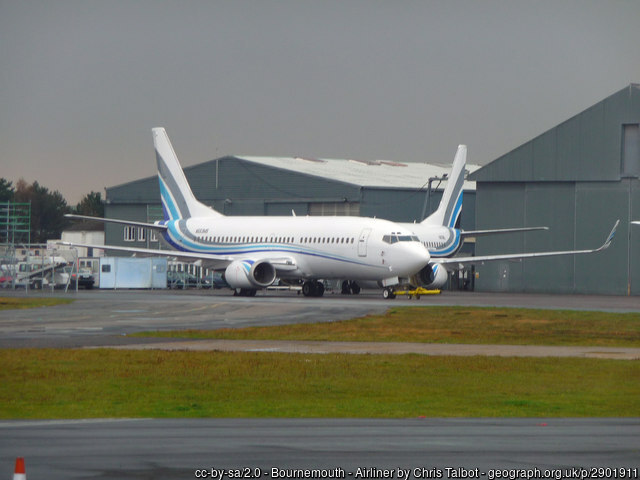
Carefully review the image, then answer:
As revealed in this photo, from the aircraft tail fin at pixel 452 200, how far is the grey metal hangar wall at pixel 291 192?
1018cm

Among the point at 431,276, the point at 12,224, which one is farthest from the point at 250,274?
the point at 12,224

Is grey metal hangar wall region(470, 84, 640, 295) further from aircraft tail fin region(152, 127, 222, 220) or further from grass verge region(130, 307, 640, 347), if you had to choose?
grass verge region(130, 307, 640, 347)

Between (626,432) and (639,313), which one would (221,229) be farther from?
(626,432)

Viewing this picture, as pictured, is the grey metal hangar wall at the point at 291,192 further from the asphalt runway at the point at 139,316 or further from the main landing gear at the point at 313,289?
the asphalt runway at the point at 139,316

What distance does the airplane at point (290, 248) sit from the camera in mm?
62812

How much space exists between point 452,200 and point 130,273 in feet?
81.2

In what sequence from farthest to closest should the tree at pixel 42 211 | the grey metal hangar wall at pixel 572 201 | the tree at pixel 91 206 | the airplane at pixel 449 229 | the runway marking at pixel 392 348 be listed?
the tree at pixel 91 206
the tree at pixel 42 211
the grey metal hangar wall at pixel 572 201
the airplane at pixel 449 229
the runway marking at pixel 392 348

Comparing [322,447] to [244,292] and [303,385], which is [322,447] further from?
[244,292]

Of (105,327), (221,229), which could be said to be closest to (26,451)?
(105,327)

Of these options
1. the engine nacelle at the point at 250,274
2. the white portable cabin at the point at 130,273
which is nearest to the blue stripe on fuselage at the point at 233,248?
the engine nacelle at the point at 250,274

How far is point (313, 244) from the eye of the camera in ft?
218

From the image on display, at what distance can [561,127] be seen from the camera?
8075cm

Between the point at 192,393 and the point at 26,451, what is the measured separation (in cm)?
779

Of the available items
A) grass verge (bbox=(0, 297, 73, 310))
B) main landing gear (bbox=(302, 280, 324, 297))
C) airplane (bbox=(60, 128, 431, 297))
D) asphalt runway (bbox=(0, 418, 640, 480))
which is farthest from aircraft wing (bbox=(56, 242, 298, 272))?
asphalt runway (bbox=(0, 418, 640, 480))
